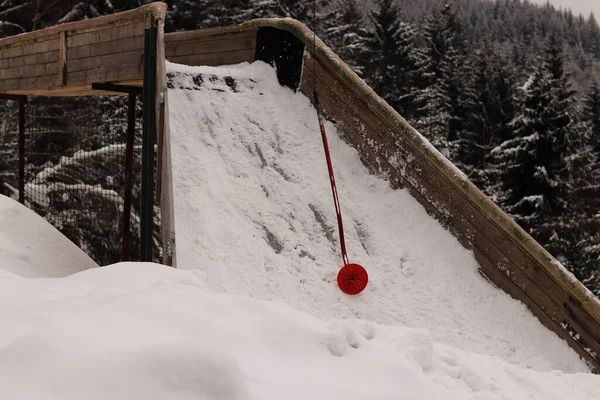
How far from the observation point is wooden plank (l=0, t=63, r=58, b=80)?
21.3 feet

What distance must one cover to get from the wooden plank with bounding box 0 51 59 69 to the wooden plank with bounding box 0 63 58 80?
0.04 m

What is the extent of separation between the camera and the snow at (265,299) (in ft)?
6.31

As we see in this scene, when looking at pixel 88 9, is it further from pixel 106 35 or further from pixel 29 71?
pixel 106 35

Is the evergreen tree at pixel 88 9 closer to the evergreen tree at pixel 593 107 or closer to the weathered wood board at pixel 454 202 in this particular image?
the weathered wood board at pixel 454 202

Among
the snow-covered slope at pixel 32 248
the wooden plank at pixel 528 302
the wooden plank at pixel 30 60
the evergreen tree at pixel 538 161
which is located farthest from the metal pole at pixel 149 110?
the evergreen tree at pixel 538 161

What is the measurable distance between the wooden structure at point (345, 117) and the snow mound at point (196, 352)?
1.00m

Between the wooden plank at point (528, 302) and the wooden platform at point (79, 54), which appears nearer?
the wooden plank at point (528, 302)

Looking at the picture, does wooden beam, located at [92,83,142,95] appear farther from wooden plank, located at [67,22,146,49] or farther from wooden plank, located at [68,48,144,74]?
wooden plank, located at [67,22,146,49]

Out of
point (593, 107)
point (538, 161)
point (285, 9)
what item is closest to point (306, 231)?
point (538, 161)

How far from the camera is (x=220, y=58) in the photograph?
7.41m

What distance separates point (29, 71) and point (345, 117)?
12.2 ft

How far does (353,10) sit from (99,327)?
3136 centimetres

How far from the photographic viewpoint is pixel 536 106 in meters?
20.1

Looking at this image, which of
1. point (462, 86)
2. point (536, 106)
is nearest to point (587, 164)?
point (536, 106)
